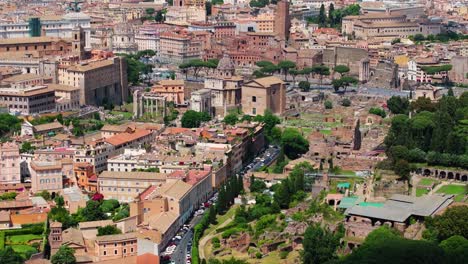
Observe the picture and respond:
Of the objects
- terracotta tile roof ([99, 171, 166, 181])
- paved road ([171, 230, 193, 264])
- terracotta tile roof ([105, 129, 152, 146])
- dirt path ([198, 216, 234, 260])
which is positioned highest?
terracotta tile roof ([105, 129, 152, 146])

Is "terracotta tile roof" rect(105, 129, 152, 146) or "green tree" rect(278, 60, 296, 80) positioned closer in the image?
"terracotta tile roof" rect(105, 129, 152, 146)

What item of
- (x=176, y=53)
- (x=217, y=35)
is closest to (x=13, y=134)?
(x=176, y=53)

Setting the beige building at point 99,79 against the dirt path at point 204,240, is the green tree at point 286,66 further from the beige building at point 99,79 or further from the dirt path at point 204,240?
the dirt path at point 204,240

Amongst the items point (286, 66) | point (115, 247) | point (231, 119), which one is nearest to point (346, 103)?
point (231, 119)

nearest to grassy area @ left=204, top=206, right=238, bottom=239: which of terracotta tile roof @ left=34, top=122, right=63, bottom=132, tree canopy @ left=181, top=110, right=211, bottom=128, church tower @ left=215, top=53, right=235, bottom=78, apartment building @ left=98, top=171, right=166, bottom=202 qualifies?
apartment building @ left=98, top=171, right=166, bottom=202

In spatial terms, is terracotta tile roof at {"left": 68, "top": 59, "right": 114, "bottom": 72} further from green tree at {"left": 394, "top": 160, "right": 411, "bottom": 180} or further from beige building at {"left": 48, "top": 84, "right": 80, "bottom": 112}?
green tree at {"left": 394, "top": 160, "right": 411, "bottom": 180}

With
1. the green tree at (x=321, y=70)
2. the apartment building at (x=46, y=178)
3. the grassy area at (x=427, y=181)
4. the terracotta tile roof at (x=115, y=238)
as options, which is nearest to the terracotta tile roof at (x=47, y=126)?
the apartment building at (x=46, y=178)

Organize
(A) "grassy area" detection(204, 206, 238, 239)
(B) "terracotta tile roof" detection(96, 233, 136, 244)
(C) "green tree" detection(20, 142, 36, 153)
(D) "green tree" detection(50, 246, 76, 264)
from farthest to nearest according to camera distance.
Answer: (C) "green tree" detection(20, 142, 36, 153) → (A) "grassy area" detection(204, 206, 238, 239) → (B) "terracotta tile roof" detection(96, 233, 136, 244) → (D) "green tree" detection(50, 246, 76, 264)
